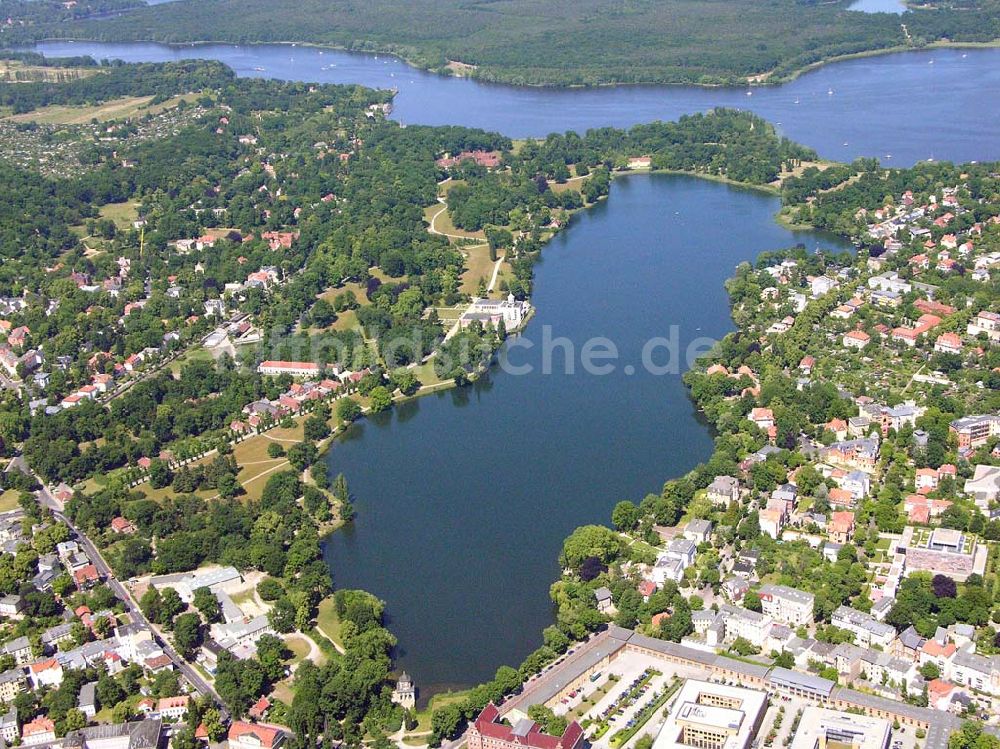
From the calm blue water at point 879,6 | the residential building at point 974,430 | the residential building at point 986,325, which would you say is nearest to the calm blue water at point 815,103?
the calm blue water at point 879,6

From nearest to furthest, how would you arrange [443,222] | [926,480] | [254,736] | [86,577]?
[254,736], [86,577], [926,480], [443,222]

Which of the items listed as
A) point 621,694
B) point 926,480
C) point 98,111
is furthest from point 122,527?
point 98,111

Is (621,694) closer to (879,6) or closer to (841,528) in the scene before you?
(841,528)

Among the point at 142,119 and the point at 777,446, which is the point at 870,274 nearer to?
the point at 777,446

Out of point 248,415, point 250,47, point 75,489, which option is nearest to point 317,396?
point 248,415

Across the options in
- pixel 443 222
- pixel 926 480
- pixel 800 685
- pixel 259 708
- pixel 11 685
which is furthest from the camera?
pixel 443 222

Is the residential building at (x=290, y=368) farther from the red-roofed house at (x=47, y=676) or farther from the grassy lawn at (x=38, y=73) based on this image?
the grassy lawn at (x=38, y=73)

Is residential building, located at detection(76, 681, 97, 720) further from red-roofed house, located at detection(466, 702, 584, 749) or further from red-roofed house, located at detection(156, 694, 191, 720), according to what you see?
red-roofed house, located at detection(466, 702, 584, 749)
